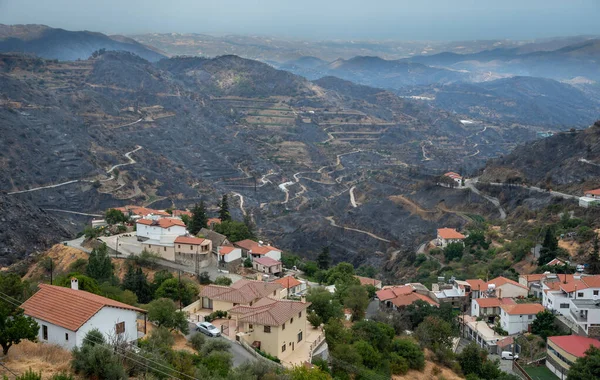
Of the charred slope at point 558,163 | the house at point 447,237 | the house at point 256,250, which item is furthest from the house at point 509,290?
the charred slope at point 558,163

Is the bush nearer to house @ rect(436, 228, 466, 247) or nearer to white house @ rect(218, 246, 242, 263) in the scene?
white house @ rect(218, 246, 242, 263)

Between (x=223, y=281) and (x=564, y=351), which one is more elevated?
(x=223, y=281)

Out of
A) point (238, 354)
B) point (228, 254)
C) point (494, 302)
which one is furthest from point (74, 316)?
point (494, 302)

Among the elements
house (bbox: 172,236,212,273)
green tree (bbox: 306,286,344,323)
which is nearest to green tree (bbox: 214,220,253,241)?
house (bbox: 172,236,212,273)

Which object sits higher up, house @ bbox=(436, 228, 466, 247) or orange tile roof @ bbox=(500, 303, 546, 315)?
orange tile roof @ bbox=(500, 303, 546, 315)

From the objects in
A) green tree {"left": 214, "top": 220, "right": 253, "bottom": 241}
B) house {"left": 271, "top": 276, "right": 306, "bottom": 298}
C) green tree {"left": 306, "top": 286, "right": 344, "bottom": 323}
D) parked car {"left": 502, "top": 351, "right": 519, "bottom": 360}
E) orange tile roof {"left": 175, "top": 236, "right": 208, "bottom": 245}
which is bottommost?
parked car {"left": 502, "top": 351, "right": 519, "bottom": 360}

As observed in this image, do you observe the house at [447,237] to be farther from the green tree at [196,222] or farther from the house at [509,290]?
the green tree at [196,222]

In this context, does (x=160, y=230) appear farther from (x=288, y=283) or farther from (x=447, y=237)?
(x=447, y=237)

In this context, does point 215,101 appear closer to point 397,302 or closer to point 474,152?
point 474,152
